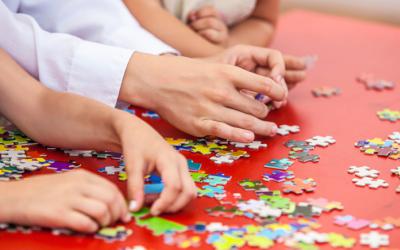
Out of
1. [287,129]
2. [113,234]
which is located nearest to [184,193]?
[113,234]

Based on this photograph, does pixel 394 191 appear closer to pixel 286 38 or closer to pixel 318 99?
pixel 318 99

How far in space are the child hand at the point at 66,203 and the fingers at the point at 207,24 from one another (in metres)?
0.84

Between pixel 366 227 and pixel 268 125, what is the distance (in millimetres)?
363

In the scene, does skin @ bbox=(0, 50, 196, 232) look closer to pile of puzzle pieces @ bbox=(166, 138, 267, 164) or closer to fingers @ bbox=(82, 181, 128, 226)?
fingers @ bbox=(82, 181, 128, 226)

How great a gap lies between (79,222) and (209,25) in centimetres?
91

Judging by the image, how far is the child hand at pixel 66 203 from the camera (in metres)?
0.96

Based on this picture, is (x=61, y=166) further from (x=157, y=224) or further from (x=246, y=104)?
(x=246, y=104)

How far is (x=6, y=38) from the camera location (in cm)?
136

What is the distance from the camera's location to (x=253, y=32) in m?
1.91

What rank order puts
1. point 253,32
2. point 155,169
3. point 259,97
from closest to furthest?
point 155,169
point 259,97
point 253,32

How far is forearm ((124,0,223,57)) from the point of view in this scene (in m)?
1.66

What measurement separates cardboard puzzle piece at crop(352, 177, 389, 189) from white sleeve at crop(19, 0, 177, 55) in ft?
1.61

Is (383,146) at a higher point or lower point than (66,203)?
higher

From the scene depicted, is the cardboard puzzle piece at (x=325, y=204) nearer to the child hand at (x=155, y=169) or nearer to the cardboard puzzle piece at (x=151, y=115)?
the child hand at (x=155, y=169)
